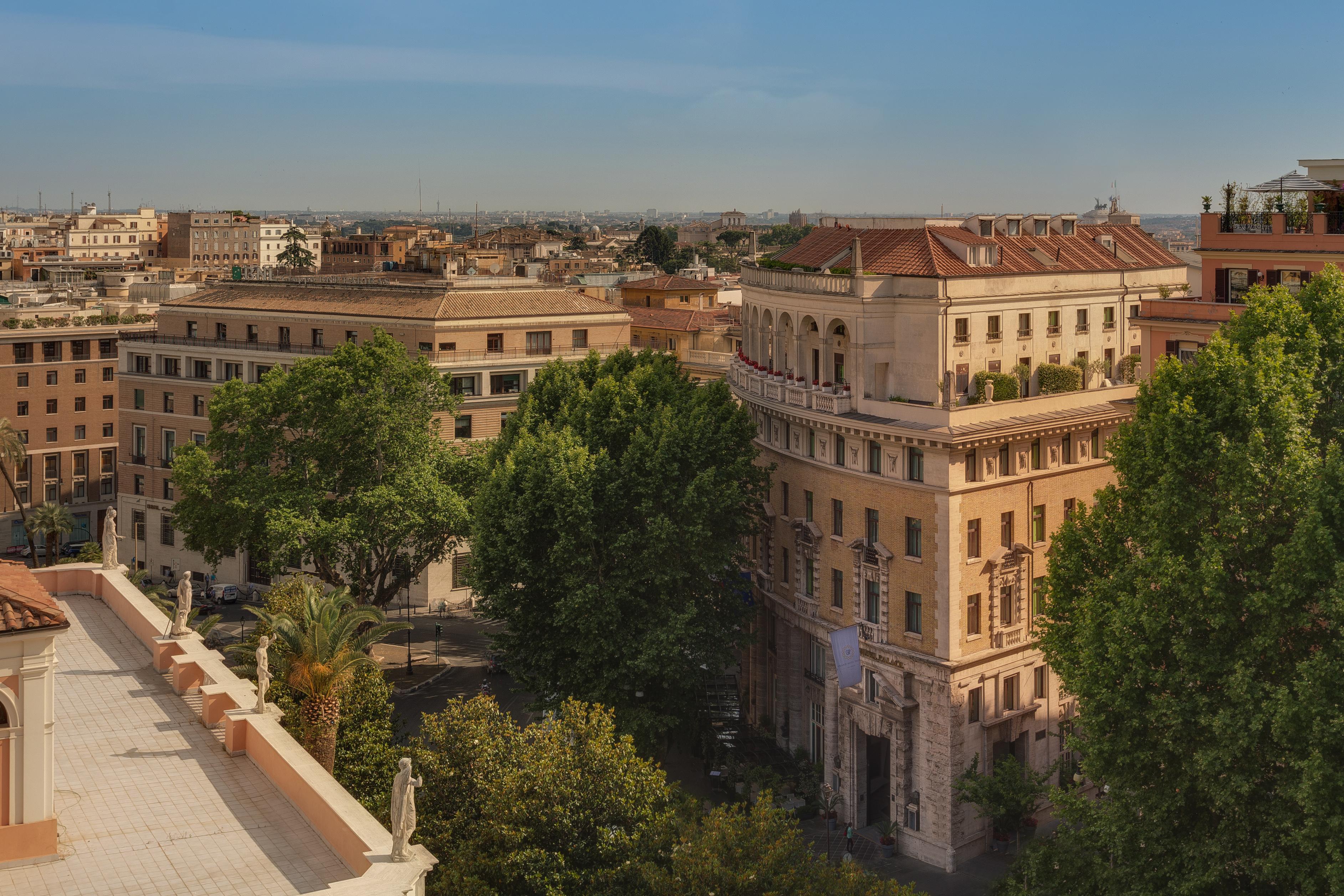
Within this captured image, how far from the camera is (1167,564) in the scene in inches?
1316

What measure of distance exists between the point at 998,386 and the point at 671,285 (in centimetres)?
6523

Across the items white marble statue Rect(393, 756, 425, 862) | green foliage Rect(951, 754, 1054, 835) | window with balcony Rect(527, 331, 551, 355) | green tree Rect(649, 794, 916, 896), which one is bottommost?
green foliage Rect(951, 754, 1054, 835)

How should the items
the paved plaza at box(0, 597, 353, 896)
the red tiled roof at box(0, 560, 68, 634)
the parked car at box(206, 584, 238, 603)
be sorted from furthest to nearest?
the parked car at box(206, 584, 238, 603), the red tiled roof at box(0, 560, 68, 634), the paved plaza at box(0, 597, 353, 896)

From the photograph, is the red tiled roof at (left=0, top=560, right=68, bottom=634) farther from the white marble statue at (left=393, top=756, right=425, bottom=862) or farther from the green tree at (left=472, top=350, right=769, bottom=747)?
the green tree at (left=472, top=350, right=769, bottom=747)

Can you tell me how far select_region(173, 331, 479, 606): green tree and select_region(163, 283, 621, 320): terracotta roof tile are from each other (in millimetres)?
14837

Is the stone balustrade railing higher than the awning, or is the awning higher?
the awning

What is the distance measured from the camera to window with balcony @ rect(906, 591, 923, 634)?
51.3 meters

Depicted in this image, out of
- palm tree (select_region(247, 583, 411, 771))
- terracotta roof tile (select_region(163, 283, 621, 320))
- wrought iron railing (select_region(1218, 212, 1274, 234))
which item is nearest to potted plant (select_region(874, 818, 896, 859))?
palm tree (select_region(247, 583, 411, 771))

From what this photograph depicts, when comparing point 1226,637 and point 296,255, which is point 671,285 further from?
point 1226,637

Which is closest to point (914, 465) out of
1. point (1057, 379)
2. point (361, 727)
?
point (1057, 379)

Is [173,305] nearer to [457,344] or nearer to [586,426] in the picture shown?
[457,344]

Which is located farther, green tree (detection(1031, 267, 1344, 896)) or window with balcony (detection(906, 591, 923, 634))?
window with balcony (detection(906, 591, 923, 634))

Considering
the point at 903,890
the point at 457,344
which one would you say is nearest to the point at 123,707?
the point at 903,890

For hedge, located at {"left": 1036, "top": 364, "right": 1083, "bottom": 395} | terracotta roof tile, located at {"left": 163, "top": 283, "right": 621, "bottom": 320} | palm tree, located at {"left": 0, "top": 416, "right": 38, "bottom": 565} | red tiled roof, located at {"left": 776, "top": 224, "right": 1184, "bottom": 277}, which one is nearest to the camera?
red tiled roof, located at {"left": 776, "top": 224, "right": 1184, "bottom": 277}
